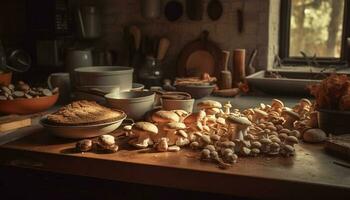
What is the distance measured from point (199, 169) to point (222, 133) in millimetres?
256

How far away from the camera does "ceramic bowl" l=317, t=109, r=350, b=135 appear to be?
3.69ft

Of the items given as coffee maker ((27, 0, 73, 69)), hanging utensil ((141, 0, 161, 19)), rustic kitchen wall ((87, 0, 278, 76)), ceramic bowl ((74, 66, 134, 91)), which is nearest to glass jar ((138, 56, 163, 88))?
rustic kitchen wall ((87, 0, 278, 76))

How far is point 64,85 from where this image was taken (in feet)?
5.71

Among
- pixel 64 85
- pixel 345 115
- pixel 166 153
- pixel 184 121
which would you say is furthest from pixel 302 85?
pixel 64 85

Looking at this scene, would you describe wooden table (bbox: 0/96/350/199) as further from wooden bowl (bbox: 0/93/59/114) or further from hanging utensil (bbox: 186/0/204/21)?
hanging utensil (bbox: 186/0/204/21)

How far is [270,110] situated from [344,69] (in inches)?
38.0

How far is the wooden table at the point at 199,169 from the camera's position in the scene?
852mm

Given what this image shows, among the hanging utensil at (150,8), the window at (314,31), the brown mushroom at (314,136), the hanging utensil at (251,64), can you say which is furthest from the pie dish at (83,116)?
the window at (314,31)

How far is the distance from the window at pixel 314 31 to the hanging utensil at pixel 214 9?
1.32ft

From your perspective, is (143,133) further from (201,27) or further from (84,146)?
(201,27)

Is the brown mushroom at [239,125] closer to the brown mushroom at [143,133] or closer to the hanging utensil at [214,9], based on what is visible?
the brown mushroom at [143,133]

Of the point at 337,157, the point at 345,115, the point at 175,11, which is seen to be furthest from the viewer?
the point at 175,11

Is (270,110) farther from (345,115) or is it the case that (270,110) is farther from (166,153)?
(166,153)

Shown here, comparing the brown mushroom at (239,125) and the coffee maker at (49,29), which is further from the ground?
the coffee maker at (49,29)
